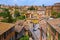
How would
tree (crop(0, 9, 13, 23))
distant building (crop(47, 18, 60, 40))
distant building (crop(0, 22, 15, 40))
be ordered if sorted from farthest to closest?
tree (crop(0, 9, 13, 23)), distant building (crop(0, 22, 15, 40)), distant building (crop(47, 18, 60, 40))

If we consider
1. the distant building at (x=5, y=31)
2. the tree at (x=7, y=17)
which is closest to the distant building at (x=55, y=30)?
the distant building at (x=5, y=31)

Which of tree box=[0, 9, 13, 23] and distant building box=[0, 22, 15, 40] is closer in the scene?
distant building box=[0, 22, 15, 40]

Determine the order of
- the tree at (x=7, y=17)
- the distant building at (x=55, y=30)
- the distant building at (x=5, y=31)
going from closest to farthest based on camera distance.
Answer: the distant building at (x=55, y=30), the distant building at (x=5, y=31), the tree at (x=7, y=17)

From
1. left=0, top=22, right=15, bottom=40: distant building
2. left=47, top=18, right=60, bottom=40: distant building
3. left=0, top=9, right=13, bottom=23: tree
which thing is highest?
left=47, top=18, right=60, bottom=40: distant building

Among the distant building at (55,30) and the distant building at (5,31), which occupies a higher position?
the distant building at (55,30)

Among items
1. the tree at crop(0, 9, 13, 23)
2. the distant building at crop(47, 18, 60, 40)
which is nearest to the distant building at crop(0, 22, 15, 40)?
the distant building at crop(47, 18, 60, 40)

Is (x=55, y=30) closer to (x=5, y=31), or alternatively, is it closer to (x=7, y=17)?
(x=5, y=31)

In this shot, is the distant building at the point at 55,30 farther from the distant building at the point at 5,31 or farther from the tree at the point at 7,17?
the tree at the point at 7,17

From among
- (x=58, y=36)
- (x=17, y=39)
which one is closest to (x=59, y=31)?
(x=58, y=36)

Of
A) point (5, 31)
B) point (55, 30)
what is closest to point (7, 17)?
point (5, 31)

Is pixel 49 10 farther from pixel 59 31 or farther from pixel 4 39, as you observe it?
pixel 59 31

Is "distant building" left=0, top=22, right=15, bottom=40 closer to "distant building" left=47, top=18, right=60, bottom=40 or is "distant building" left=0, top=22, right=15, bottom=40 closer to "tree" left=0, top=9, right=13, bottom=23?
"distant building" left=47, top=18, right=60, bottom=40
